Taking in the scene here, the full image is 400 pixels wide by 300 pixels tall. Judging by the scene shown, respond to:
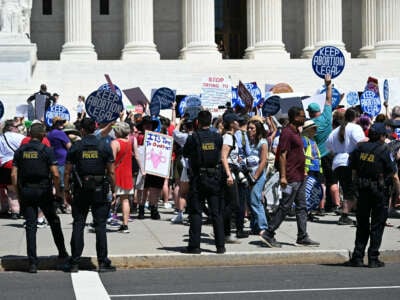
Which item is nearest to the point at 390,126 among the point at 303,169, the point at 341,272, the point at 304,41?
the point at 303,169

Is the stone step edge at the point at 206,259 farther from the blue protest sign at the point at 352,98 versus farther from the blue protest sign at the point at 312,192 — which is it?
the blue protest sign at the point at 352,98

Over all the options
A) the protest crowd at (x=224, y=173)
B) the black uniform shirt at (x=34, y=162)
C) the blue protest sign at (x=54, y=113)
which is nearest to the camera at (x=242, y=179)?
the protest crowd at (x=224, y=173)

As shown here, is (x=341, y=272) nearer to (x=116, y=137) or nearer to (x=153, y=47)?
(x=116, y=137)

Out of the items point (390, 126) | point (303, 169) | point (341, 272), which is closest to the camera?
point (341, 272)

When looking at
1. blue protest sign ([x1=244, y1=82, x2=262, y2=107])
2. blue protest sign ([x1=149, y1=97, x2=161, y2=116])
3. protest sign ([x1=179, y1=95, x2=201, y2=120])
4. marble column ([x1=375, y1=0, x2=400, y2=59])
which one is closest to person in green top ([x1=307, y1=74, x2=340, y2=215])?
protest sign ([x1=179, y1=95, x2=201, y2=120])

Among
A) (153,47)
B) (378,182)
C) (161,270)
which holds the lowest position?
(161,270)

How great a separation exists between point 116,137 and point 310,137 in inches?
119

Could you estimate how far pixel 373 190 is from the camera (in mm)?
13844

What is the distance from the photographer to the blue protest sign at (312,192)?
1705cm

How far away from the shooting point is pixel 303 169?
49.5ft

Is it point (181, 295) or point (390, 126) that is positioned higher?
point (390, 126)

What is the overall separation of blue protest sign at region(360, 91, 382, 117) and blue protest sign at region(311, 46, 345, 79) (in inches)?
113

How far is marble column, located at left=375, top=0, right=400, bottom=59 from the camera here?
142ft

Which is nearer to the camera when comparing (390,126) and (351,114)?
(351,114)
